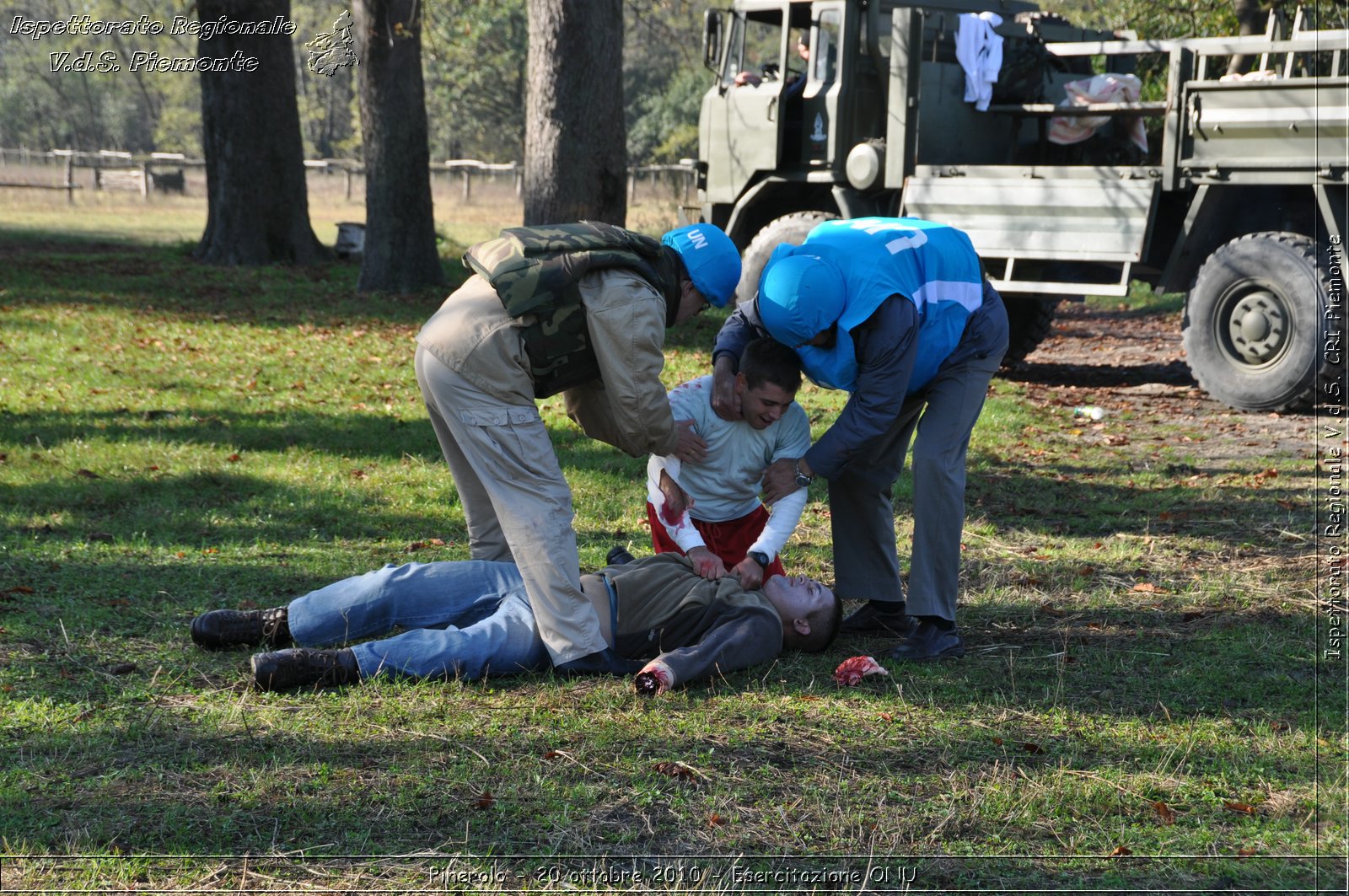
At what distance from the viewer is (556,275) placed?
4066 millimetres

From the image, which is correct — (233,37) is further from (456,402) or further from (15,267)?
(456,402)

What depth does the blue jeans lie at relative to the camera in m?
4.27

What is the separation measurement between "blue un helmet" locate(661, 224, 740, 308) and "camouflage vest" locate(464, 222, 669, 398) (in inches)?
4.0

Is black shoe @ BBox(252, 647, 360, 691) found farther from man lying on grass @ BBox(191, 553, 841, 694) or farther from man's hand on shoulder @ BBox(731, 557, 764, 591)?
man's hand on shoulder @ BBox(731, 557, 764, 591)

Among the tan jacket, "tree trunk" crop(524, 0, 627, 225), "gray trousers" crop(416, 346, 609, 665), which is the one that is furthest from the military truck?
"gray trousers" crop(416, 346, 609, 665)

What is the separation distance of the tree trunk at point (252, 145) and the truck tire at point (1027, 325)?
11.2 metres

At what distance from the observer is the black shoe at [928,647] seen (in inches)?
185

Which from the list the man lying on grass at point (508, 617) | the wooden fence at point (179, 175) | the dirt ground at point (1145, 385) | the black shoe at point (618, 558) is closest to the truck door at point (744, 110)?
the dirt ground at point (1145, 385)

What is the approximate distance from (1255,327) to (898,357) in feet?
22.3

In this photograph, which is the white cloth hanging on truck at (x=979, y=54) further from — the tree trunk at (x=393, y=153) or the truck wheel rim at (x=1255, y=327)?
the tree trunk at (x=393, y=153)

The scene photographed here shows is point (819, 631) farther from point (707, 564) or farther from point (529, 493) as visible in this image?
point (529, 493)

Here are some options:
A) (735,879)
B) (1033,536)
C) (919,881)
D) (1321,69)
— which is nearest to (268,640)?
(735,879)

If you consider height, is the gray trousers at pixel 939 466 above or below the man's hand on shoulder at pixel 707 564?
above

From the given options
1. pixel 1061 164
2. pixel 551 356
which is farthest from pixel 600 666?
pixel 1061 164
